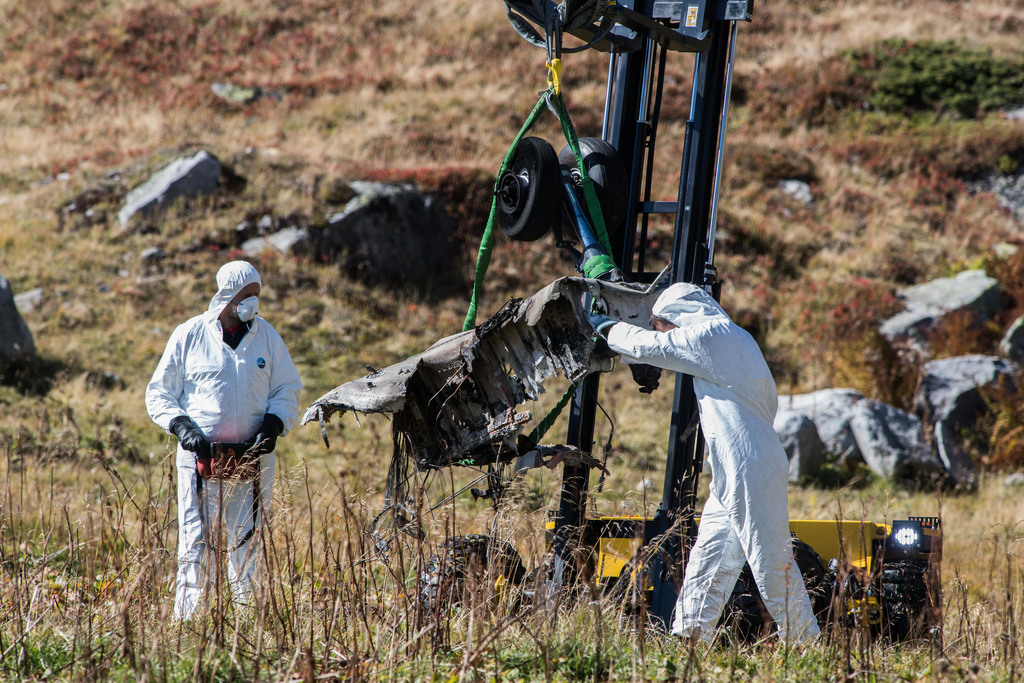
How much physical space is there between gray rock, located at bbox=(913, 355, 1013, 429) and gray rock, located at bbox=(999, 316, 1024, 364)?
2.37ft

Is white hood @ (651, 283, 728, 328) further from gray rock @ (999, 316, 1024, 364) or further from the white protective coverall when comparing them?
gray rock @ (999, 316, 1024, 364)

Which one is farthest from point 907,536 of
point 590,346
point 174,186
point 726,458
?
point 174,186

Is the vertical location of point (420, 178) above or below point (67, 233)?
above

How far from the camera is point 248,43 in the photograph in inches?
964

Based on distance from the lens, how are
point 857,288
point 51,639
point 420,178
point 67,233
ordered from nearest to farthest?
point 51,639 → point 67,233 → point 857,288 → point 420,178

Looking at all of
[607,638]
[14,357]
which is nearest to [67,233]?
[14,357]

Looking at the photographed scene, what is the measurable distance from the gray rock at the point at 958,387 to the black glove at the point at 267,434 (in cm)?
946

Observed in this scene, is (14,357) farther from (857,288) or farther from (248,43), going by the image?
(248,43)

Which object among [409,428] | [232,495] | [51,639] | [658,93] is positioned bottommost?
[51,639]

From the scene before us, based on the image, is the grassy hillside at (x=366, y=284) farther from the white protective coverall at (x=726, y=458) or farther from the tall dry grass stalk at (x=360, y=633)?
the white protective coverall at (x=726, y=458)

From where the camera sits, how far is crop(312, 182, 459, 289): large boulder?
46.1ft

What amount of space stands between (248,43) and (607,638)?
80.7ft

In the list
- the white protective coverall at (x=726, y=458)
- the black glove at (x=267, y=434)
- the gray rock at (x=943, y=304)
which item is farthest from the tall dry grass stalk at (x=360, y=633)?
the gray rock at (x=943, y=304)

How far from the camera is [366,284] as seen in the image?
14.0 meters
